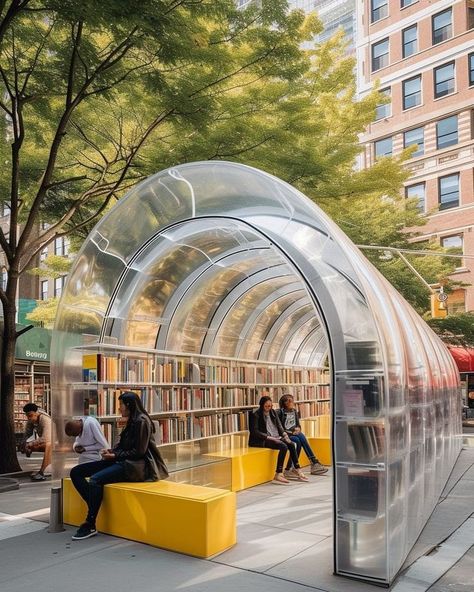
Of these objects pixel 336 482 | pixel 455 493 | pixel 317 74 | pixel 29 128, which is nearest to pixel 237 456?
pixel 455 493

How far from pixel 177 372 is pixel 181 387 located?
33 centimetres

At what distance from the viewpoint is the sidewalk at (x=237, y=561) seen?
16.6 ft

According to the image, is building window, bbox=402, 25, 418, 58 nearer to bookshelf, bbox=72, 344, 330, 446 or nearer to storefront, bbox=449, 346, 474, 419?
storefront, bbox=449, 346, 474, 419

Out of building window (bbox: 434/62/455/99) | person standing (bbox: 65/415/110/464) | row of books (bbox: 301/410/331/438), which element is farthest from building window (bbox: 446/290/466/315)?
person standing (bbox: 65/415/110/464)

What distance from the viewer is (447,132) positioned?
103 feet

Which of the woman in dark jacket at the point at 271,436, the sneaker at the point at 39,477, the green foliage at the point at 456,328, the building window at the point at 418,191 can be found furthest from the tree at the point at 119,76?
the building window at the point at 418,191

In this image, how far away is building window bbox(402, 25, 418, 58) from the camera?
32750mm

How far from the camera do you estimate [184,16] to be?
9.70 metres

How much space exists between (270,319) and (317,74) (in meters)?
6.50

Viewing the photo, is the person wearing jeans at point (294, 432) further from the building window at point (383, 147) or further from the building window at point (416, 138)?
the building window at point (383, 147)

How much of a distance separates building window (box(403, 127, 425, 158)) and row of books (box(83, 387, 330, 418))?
22.8 metres

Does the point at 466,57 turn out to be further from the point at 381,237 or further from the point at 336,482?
the point at 336,482

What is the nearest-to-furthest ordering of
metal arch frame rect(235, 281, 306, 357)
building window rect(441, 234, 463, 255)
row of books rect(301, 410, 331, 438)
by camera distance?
1. metal arch frame rect(235, 281, 306, 357)
2. row of books rect(301, 410, 331, 438)
3. building window rect(441, 234, 463, 255)

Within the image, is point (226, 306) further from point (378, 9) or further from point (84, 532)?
point (378, 9)
